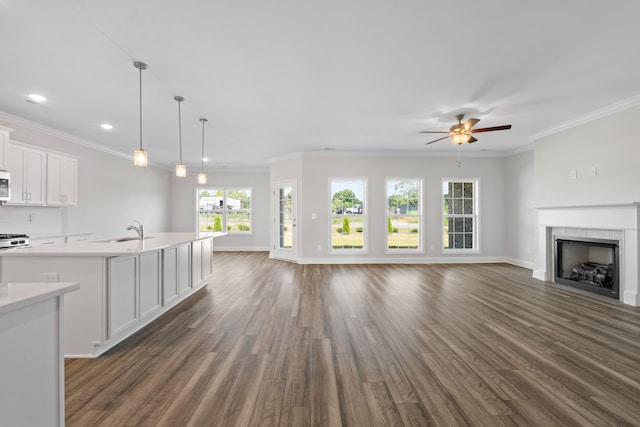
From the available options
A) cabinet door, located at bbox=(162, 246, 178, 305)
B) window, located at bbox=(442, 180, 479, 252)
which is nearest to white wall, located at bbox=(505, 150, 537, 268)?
A: window, located at bbox=(442, 180, 479, 252)

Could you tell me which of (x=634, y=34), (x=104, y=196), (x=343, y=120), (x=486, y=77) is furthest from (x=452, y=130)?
(x=104, y=196)

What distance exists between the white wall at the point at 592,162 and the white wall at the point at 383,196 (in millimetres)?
1620

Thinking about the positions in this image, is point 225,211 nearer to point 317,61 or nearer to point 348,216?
point 348,216

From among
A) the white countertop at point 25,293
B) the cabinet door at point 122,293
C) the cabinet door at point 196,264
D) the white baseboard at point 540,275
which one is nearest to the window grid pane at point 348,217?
the cabinet door at point 196,264

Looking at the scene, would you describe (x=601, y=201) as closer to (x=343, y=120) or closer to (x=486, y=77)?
(x=486, y=77)

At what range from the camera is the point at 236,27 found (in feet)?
7.83

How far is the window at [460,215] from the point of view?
7.20 m

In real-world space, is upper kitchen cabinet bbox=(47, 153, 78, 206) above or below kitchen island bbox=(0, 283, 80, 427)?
above

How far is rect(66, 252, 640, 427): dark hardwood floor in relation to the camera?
177 cm

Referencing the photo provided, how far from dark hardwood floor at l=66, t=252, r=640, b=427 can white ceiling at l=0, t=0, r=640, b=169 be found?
2.84 meters

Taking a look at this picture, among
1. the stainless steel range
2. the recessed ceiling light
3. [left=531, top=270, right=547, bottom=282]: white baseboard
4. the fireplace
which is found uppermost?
the recessed ceiling light

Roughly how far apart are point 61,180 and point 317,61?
521 centimetres

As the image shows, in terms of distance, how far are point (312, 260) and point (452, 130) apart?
4234 mm

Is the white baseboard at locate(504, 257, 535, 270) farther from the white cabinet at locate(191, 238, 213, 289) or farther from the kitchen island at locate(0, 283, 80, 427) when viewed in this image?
the kitchen island at locate(0, 283, 80, 427)
